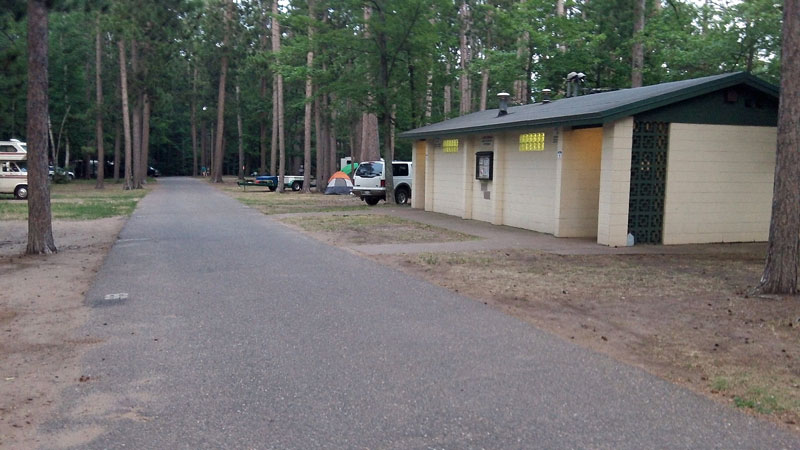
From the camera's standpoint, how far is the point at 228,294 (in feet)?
30.3

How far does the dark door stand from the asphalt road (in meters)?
7.17

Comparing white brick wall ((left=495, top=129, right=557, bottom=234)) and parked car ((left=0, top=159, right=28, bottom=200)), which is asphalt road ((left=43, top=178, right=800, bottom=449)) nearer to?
white brick wall ((left=495, top=129, right=557, bottom=234))

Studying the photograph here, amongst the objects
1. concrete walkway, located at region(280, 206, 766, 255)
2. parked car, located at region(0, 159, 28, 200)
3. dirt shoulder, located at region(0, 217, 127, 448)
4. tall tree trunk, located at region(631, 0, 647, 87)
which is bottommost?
dirt shoulder, located at region(0, 217, 127, 448)

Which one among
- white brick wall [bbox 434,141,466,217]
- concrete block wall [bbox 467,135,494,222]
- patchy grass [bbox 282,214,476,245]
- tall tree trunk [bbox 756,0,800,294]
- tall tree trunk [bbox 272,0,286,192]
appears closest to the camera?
tall tree trunk [bbox 756,0,800,294]

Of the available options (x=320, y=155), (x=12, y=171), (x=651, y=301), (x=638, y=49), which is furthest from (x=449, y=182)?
(x=12, y=171)

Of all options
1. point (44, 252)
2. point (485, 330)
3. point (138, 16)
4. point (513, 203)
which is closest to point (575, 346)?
point (485, 330)

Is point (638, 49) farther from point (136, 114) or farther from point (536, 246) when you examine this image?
point (136, 114)

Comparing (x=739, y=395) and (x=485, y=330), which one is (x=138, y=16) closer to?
(x=485, y=330)

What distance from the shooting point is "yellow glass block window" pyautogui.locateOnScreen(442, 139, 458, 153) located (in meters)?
22.7

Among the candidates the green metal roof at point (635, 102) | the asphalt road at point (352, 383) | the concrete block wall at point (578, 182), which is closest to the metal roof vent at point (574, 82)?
the green metal roof at point (635, 102)

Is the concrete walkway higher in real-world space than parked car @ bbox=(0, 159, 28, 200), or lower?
lower

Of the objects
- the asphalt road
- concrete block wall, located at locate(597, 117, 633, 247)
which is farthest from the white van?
concrete block wall, located at locate(597, 117, 633, 247)

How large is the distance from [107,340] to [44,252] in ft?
24.8

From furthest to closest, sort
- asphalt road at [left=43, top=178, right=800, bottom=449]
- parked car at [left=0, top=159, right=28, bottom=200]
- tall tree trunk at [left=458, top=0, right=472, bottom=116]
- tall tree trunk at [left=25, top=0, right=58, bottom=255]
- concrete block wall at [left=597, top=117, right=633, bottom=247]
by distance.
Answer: tall tree trunk at [left=458, top=0, right=472, bottom=116], parked car at [left=0, top=159, right=28, bottom=200], concrete block wall at [left=597, top=117, right=633, bottom=247], tall tree trunk at [left=25, top=0, right=58, bottom=255], asphalt road at [left=43, top=178, right=800, bottom=449]
